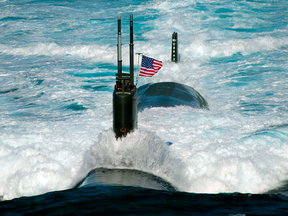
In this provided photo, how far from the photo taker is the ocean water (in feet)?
31.7

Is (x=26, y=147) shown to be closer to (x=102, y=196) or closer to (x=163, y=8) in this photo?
(x=102, y=196)

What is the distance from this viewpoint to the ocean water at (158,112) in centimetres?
967

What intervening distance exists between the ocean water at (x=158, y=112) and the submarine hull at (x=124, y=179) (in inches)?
12.1

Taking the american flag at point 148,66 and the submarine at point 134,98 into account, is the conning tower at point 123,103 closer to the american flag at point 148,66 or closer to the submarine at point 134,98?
the submarine at point 134,98

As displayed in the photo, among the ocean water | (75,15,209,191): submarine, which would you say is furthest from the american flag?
the ocean water

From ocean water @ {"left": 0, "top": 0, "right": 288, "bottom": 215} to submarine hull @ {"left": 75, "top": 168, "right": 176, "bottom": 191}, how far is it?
31 centimetres

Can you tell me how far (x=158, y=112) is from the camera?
15633 mm

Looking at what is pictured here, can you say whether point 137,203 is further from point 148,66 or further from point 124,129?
point 148,66

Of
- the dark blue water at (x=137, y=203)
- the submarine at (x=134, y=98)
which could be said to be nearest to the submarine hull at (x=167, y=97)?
the submarine at (x=134, y=98)

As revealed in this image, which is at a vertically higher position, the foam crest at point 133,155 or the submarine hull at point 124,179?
the foam crest at point 133,155

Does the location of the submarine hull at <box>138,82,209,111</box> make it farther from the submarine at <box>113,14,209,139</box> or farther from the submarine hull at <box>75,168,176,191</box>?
the submarine hull at <box>75,168,176,191</box>

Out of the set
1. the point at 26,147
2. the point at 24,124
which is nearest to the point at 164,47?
the point at 24,124

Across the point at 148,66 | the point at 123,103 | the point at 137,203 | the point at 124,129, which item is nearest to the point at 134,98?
the point at 123,103

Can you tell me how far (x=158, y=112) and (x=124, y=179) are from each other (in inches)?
275
